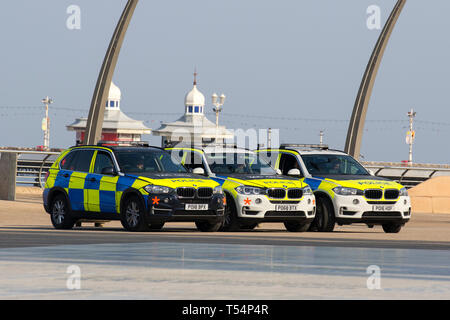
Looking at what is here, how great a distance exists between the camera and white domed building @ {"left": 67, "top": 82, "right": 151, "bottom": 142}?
189500mm

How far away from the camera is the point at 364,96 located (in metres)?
29.6

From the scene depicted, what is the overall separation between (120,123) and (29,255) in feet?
580

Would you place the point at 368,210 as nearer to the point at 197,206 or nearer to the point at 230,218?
the point at 230,218

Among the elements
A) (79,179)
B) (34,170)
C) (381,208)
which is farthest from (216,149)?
(34,170)

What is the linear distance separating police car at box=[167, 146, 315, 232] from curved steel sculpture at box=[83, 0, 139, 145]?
5013 mm

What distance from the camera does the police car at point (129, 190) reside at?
66.2 ft

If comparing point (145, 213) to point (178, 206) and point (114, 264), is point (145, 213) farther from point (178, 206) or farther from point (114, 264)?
point (114, 264)

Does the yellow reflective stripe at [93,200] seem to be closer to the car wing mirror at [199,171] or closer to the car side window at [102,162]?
the car side window at [102,162]

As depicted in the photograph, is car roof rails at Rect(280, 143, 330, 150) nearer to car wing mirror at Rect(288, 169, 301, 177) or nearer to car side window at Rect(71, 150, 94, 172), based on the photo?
car wing mirror at Rect(288, 169, 301, 177)

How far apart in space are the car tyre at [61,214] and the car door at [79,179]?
0.20 m

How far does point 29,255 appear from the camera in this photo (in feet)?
45.8

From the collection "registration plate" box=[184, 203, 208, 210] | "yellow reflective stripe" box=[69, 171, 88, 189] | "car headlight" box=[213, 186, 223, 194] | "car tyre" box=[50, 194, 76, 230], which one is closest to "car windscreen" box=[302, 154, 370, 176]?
"car headlight" box=[213, 186, 223, 194]

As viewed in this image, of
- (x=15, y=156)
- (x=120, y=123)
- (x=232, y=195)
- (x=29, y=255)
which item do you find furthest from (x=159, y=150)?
(x=120, y=123)
